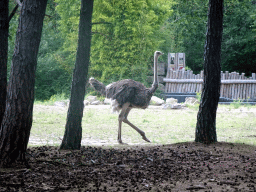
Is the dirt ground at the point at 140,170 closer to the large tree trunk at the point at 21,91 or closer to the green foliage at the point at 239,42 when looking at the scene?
the large tree trunk at the point at 21,91

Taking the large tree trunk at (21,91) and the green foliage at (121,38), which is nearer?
the large tree trunk at (21,91)

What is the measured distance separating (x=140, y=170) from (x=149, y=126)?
6142 mm

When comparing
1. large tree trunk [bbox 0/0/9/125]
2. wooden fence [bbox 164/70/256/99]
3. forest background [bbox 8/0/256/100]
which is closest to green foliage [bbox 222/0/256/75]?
forest background [bbox 8/0/256/100]

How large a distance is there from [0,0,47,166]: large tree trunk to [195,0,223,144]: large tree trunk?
3.14m

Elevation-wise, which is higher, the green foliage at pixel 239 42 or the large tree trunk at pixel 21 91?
the green foliage at pixel 239 42

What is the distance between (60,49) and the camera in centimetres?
2270

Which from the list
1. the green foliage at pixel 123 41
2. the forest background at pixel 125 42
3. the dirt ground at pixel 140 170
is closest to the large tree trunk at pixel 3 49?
the dirt ground at pixel 140 170

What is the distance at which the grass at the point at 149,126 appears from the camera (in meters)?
8.39

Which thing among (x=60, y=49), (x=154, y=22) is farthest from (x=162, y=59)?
(x=60, y=49)

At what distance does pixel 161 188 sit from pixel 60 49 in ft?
64.3

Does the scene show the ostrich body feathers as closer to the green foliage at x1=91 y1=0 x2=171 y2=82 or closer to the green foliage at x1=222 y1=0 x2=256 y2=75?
the green foliage at x1=91 y1=0 x2=171 y2=82

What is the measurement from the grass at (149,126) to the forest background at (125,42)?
4530 mm

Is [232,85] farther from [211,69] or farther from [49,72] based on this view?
[211,69]

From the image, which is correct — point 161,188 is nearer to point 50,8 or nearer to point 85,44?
point 85,44
